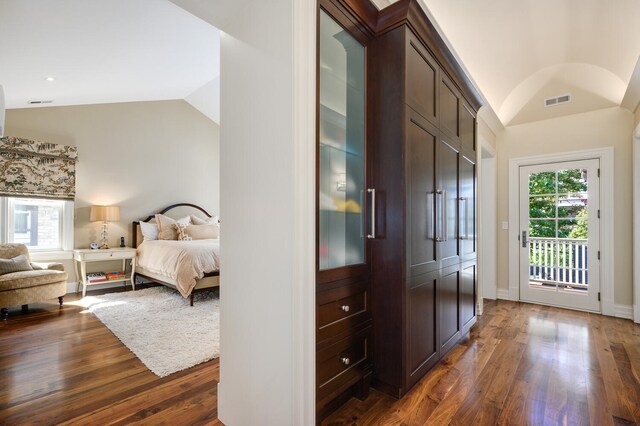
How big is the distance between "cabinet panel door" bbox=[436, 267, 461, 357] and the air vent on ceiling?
9.67 ft

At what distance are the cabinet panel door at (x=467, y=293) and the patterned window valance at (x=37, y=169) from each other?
5555 millimetres

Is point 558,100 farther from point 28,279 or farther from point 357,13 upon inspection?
point 28,279

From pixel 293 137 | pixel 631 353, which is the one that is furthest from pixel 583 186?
pixel 293 137

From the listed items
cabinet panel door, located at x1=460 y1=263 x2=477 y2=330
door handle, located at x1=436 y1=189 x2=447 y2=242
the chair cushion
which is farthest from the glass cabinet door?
the chair cushion

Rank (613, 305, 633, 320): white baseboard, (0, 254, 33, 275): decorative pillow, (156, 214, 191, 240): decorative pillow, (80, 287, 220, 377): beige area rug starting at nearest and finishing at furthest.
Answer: (80, 287, 220, 377): beige area rug, (0, 254, 33, 275): decorative pillow, (613, 305, 633, 320): white baseboard, (156, 214, 191, 240): decorative pillow

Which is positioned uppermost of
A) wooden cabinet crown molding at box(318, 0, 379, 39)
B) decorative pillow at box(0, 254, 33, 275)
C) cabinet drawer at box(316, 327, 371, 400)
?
wooden cabinet crown molding at box(318, 0, 379, 39)

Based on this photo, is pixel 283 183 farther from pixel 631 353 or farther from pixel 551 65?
pixel 551 65

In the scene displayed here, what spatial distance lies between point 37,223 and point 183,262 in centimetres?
261

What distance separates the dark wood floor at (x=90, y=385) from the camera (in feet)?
5.64

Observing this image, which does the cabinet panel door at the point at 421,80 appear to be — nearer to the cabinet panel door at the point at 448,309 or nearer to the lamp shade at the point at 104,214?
the cabinet panel door at the point at 448,309

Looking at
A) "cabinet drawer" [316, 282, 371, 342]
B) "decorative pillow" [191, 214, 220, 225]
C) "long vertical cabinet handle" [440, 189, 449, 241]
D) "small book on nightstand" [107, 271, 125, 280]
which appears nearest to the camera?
"cabinet drawer" [316, 282, 371, 342]

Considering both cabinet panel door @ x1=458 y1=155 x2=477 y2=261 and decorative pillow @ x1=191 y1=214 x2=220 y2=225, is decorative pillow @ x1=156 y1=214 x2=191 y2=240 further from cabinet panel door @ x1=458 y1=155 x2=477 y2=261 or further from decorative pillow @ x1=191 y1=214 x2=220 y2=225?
cabinet panel door @ x1=458 y1=155 x2=477 y2=261

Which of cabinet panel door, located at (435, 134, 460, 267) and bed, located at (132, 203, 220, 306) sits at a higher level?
cabinet panel door, located at (435, 134, 460, 267)

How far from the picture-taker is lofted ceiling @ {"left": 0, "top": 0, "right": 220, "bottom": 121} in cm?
245
